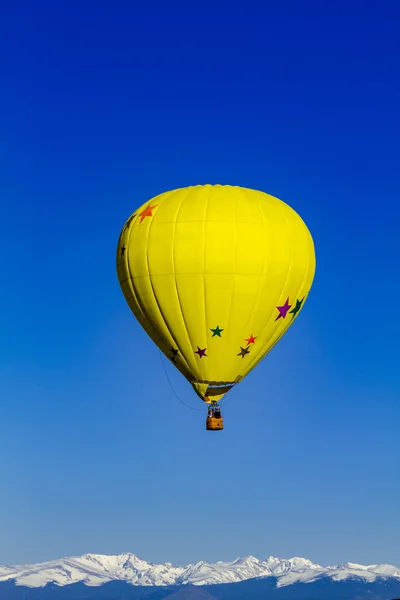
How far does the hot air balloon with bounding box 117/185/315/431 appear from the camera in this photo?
250ft

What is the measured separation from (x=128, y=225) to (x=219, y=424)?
1680cm

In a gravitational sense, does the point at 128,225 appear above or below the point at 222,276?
above

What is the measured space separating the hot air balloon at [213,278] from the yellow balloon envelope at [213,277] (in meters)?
0.07

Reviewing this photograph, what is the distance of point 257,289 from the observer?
3039 inches

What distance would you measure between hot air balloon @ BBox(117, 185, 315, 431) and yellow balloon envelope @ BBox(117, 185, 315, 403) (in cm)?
7

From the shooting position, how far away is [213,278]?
76000 mm

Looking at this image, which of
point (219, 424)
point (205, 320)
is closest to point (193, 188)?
point (205, 320)

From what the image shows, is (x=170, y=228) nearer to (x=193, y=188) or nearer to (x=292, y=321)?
(x=193, y=188)

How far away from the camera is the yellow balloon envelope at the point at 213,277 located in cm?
7619

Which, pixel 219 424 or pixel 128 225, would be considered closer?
pixel 219 424

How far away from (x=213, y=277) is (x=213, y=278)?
0.23 feet

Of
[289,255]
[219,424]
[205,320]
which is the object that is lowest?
[219,424]

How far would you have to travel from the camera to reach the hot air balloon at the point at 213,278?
3000 inches

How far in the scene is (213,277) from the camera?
7600 cm
